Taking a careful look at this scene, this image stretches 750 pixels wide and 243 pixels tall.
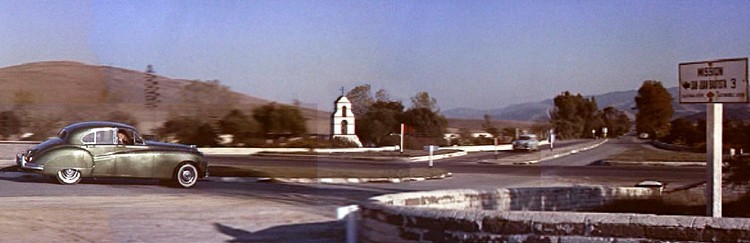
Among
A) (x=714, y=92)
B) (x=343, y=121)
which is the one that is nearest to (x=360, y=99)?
(x=343, y=121)

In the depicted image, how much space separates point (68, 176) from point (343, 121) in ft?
24.8

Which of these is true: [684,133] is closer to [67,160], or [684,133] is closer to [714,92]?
[714,92]

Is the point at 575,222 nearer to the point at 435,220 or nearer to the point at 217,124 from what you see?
the point at 435,220

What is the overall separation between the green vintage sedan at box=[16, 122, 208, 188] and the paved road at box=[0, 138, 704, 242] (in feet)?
1.13

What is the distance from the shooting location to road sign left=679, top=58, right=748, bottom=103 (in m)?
11.8

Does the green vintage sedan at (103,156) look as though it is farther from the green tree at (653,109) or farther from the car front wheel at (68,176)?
the green tree at (653,109)

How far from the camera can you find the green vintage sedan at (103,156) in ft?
73.4

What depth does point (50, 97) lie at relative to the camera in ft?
93.0

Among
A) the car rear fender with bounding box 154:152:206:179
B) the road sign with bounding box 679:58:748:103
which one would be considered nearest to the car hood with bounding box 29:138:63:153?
the car rear fender with bounding box 154:152:206:179

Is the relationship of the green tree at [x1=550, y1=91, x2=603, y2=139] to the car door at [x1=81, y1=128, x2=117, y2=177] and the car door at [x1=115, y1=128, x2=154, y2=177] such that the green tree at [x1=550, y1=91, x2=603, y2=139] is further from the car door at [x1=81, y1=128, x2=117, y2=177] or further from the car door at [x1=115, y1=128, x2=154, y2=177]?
the car door at [x1=81, y1=128, x2=117, y2=177]

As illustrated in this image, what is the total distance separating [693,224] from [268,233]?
669 cm

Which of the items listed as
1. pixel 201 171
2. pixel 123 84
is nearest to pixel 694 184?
pixel 201 171

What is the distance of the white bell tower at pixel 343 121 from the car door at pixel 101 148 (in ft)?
20.8

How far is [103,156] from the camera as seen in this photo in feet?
73.6
